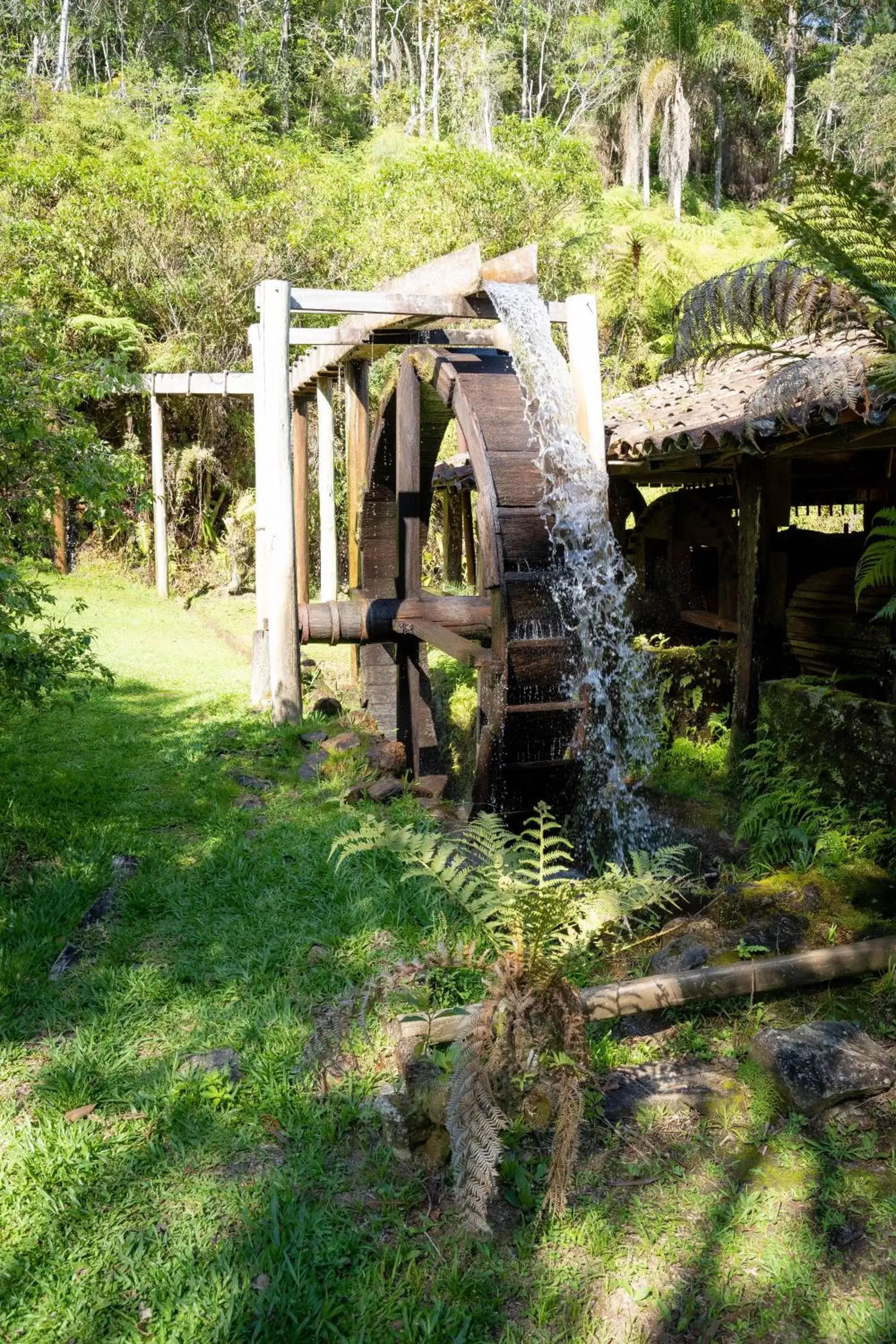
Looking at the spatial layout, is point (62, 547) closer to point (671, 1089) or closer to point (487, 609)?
point (487, 609)

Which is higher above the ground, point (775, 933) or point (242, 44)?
point (242, 44)

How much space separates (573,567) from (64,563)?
9697 mm

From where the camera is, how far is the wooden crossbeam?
5355mm

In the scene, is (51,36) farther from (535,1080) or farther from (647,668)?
(535,1080)

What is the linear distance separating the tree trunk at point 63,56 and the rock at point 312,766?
25.8 metres

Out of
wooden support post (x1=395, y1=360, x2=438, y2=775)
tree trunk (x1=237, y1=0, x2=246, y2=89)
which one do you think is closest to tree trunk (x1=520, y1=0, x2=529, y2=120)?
tree trunk (x1=237, y1=0, x2=246, y2=89)

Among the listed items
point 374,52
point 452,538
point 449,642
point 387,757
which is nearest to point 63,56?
point 374,52

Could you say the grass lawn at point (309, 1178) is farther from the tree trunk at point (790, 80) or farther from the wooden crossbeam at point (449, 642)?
the tree trunk at point (790, 80)

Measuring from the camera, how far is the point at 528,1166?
98.0 inches

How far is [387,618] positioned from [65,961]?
343 cm

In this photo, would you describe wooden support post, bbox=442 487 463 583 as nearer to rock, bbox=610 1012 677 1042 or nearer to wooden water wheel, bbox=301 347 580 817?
wooden water wheel, bbox=301 347 580 817

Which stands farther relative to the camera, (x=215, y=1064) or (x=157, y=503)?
(x=157, y=503)

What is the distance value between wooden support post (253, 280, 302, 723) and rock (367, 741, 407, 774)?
0.67m

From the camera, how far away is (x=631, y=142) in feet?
107
